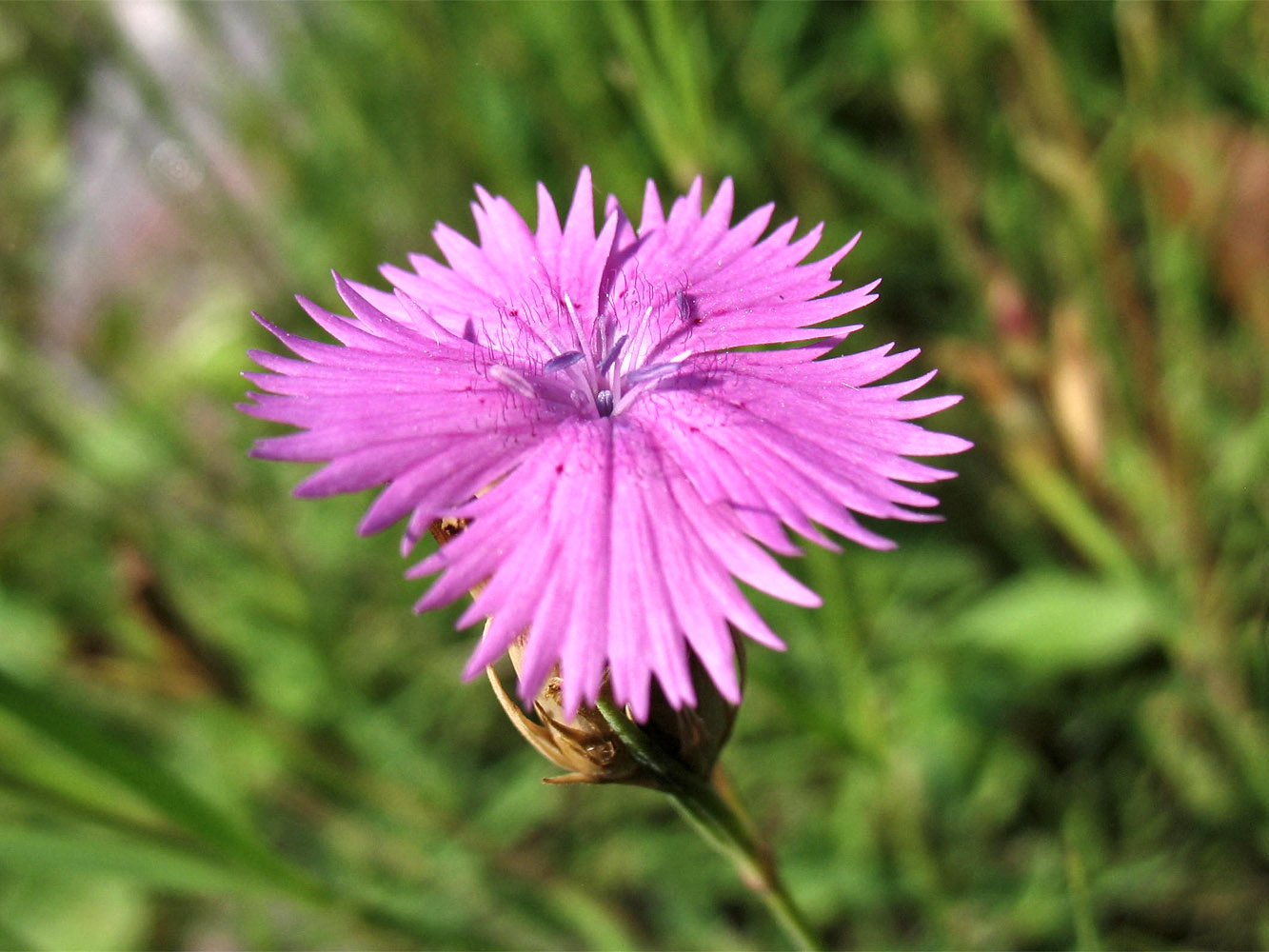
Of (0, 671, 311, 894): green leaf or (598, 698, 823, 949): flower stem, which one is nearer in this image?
(598, 698, 823, 949): flower stem

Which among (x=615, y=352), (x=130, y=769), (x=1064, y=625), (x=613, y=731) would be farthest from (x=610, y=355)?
(x=1064, y=625)

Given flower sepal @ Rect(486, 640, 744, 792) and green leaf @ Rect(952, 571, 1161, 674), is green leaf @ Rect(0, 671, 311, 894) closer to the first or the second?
flower sepal @ Rect(486, 640, 744, 792)

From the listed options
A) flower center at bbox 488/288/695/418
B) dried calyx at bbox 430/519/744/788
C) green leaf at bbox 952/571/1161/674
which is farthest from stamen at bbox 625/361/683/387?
green leaf at bbox 952/571/1161/674

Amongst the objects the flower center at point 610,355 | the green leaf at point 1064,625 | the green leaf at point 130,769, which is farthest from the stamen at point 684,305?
the green leaf at point 1064,625

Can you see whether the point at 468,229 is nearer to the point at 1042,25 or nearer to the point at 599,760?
the point at 1042,25

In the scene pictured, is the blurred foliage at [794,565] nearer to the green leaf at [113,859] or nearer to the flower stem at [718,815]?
the green leaf at [113,859]

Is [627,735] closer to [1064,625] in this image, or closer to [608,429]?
[608,429]

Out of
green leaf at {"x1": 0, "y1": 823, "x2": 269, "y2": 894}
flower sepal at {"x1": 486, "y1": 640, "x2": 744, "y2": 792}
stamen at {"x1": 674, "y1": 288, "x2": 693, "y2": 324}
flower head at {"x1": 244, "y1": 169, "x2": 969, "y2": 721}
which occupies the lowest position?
green leaf at {"x1": 0, "y1": 823, "x2": 269, "y2": 894}
